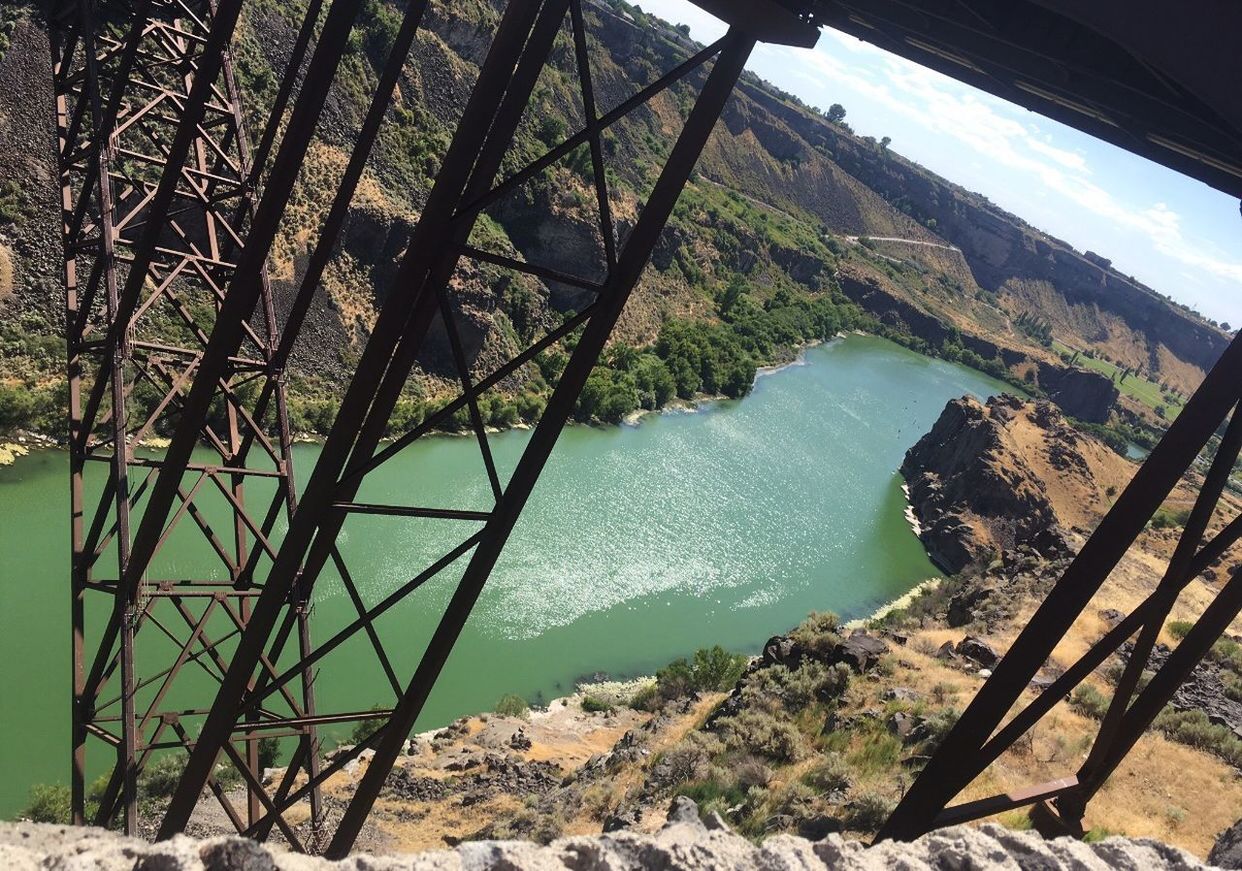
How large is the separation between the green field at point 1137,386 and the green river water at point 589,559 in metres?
63.1

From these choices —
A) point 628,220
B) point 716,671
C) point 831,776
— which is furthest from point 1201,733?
point 628,220

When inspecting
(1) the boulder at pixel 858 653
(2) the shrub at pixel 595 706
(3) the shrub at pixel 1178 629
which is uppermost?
(3) the shrub at pixel 1178 629

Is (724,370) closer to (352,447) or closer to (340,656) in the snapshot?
(340,656)

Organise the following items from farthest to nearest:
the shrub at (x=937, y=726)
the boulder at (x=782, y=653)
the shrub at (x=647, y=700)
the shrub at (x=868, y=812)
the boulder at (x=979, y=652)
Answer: the shrub at (x=647, y=700) → the boulder at (x=979, y=652) → the boulder at (x=782, y=653) → the shrub at (x=937, y=726) → the shrub at (x=868, y=812)

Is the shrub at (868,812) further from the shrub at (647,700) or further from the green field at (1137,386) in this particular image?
the green field at (1137,386)

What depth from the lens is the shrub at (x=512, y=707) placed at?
16.1 meters

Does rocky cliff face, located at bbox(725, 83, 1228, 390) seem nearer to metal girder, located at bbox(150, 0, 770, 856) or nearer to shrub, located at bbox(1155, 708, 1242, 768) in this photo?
shrub, located at bbox(1155, 708, 1242, 768)

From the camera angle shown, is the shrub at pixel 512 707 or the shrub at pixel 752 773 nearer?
the shrub at pixel 752 773

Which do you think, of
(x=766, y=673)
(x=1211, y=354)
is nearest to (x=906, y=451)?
(x=766, y=673)

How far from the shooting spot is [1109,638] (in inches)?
169

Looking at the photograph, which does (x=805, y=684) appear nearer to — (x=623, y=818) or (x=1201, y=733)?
(x=623, y=818)

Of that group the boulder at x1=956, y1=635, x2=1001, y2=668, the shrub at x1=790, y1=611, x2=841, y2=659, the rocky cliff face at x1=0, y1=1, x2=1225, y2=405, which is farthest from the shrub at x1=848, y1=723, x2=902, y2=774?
the rocky cliff face at x1=0, y1=1, x2=1225, y2=405

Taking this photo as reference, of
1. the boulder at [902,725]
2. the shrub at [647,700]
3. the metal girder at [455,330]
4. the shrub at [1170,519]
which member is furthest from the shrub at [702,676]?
the shrub at [1170,519]

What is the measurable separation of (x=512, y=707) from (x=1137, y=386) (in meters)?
107
